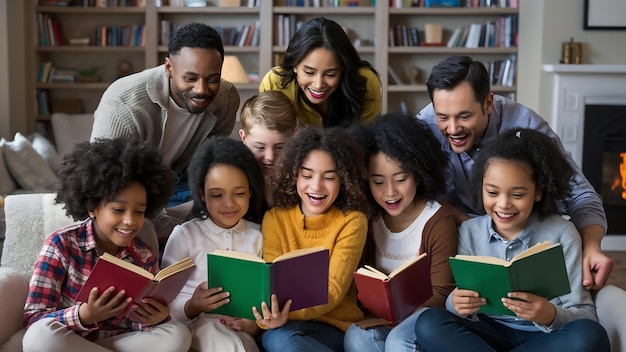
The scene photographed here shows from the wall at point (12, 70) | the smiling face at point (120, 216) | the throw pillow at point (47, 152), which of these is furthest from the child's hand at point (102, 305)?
the wall at point (12, 70)

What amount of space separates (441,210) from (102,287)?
108cm

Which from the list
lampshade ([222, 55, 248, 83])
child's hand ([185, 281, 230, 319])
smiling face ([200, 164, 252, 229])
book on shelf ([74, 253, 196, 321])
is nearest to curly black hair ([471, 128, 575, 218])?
smiling face ([200, 164, 252, 229])

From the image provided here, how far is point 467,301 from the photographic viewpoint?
89.4 inches

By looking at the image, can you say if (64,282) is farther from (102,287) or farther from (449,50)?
(449,50)

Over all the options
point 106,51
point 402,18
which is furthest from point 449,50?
point 106,51

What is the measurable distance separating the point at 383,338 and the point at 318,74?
108 cm

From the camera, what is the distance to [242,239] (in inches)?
103

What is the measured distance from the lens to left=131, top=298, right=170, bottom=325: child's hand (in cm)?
227

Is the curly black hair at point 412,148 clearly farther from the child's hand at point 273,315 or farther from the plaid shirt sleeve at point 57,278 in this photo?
the plaid shirt sleeve at point 57,278

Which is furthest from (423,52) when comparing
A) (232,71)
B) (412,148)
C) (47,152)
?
(412,148)

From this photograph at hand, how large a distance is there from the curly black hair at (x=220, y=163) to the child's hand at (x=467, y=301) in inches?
29.4

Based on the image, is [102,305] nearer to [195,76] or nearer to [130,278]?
[130,278]

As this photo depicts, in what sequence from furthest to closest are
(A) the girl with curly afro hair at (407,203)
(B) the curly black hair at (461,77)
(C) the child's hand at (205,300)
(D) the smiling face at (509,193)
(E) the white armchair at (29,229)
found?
(B) the curly black hair at (461,77) → (E) the white armchair at (29,229) → (A) the girl with curly afro hair at (407,203) → (D) the smiling face at (509,193) → (C) the child's hand at (205,300)

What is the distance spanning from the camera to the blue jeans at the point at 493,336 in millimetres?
2213
